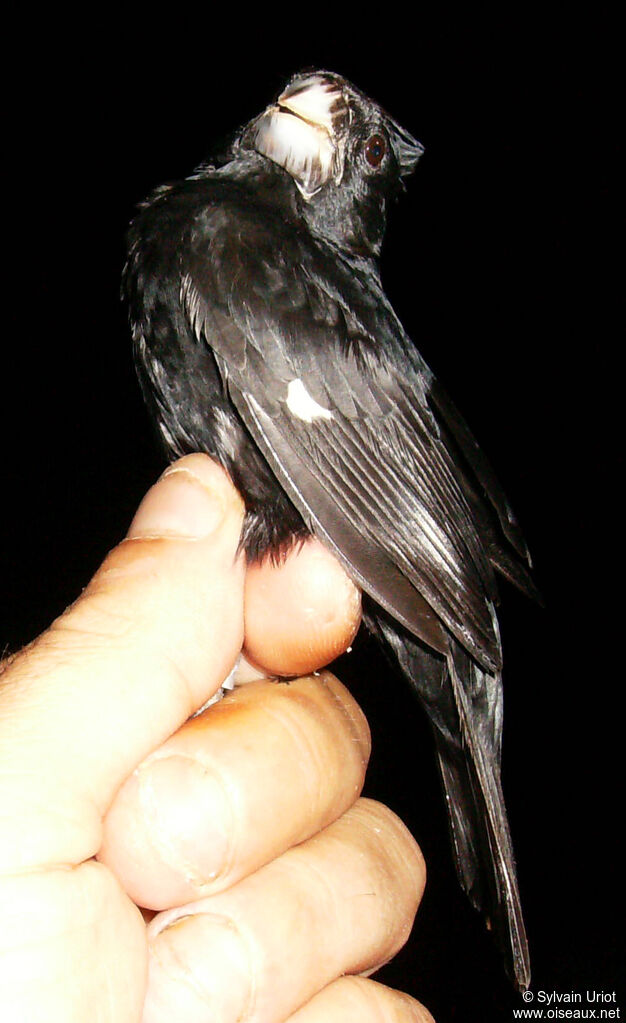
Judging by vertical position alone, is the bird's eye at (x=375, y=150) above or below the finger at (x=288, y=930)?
above

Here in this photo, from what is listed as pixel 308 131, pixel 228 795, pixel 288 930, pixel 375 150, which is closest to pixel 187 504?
pixel 228 795

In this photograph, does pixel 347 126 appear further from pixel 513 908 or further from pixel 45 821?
pixel 513 908

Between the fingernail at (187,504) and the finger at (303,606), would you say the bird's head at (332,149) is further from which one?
the finger at (303,606)

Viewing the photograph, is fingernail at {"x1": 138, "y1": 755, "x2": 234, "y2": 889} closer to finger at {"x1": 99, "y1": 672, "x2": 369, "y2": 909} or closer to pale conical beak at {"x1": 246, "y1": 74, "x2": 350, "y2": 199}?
finger at {"x1": 99, "y1": 672, "x2": 369, "y2": 909}

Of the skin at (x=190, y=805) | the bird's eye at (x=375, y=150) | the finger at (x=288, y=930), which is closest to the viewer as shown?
the skin at (x=190, y=805)

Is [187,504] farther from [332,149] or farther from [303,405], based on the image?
[332,149]

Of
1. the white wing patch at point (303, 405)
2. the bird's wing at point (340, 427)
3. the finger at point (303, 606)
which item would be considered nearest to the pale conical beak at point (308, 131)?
the bird's wing at point (340, 427)

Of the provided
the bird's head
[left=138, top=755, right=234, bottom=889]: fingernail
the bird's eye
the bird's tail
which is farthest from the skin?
the bird's eye
